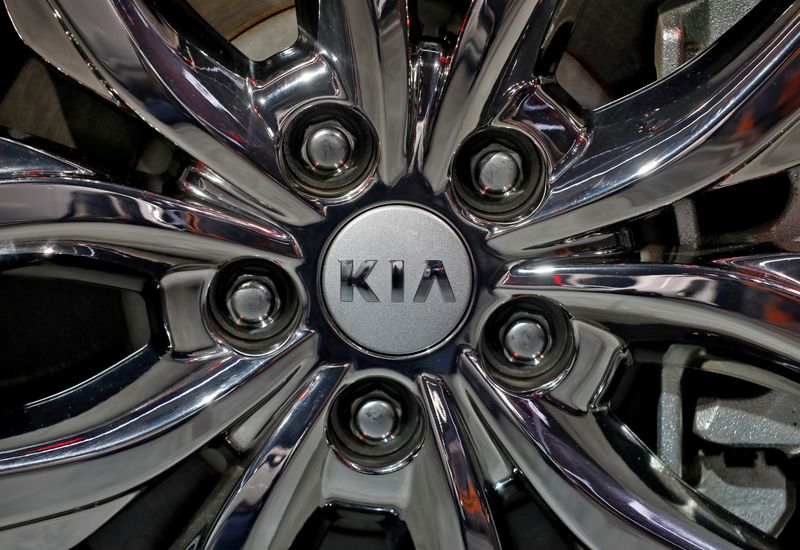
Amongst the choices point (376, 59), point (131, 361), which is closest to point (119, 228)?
point (131, 361)

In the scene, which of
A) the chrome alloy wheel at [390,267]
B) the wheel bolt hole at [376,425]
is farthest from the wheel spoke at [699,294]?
the wheel bolt hole at [376,425]

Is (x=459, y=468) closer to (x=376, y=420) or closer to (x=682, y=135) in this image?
(x=376, y=420)

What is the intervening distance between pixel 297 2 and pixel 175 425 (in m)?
0.30

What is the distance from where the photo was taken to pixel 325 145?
24.0 inches

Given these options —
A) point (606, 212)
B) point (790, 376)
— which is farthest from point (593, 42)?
point (790, 376)

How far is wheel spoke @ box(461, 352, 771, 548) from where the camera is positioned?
603 mm

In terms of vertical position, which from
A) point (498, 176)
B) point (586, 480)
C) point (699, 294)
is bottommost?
point (586, 480)

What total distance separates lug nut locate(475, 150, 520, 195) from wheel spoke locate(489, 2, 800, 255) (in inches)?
1.1

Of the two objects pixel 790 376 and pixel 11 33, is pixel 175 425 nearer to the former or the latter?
pixel 11 33

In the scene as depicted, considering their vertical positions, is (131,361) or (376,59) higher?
(376,59)

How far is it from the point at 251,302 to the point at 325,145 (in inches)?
4.6

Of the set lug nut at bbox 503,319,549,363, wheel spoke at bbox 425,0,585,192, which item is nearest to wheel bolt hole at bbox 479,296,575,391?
lug nut at bbox 503,319,549,363

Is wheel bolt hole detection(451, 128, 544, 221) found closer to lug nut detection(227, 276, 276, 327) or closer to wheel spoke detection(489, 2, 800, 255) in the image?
wheel spoke detection(489, 2, 800, 255)

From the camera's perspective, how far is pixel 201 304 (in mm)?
611
